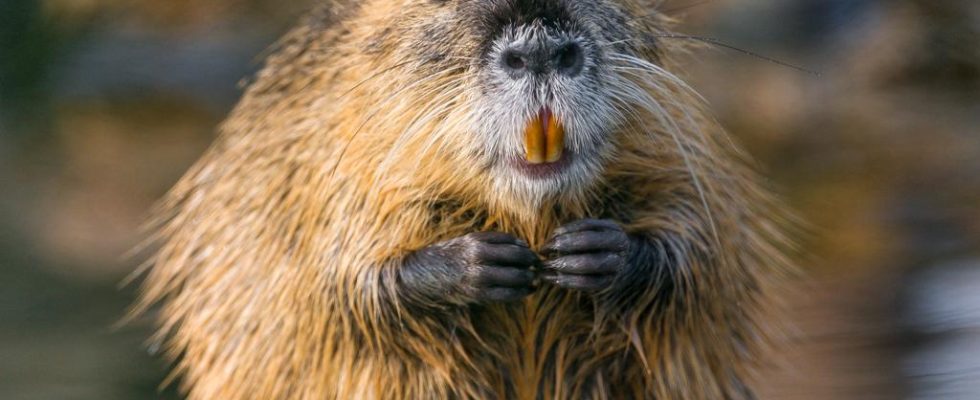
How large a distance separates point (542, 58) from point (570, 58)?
77mm

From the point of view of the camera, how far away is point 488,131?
7.77 ft

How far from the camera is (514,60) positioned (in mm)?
2275

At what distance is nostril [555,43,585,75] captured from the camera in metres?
2.27

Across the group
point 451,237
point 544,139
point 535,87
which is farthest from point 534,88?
point 451,237

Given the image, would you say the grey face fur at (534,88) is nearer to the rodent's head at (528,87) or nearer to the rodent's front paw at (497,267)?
the rodent's head at (528,87)

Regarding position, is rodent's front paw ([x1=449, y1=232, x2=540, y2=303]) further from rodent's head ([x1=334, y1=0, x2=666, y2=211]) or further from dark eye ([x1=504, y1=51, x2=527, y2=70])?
dark eye ([x1=504, y1=51, x2=527, y2=70])

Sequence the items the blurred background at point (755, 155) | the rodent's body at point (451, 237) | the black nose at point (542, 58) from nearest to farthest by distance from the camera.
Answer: the black nose at point (542, 58) → the rodent's body at point (451, 237) → the blurred background at point (755, 155)

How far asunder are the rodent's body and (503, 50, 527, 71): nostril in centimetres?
12

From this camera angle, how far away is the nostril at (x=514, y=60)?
2254mm

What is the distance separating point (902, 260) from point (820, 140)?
77cm

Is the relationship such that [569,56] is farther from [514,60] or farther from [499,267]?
[499,267]

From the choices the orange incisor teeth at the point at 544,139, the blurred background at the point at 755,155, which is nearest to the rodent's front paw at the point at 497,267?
the orange incisor teeth at the point at 544,139

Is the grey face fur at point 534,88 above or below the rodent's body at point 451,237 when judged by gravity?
above

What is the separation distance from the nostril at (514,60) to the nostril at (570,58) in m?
0.07
